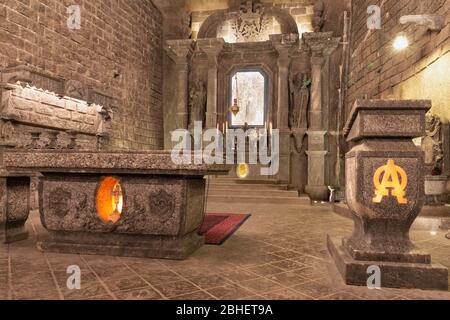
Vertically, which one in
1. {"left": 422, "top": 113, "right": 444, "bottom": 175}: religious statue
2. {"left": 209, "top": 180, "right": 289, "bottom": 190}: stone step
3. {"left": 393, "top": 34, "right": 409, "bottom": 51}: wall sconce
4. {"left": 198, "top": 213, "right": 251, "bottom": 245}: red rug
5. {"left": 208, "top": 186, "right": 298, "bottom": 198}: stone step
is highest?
{"left": 393, "top": 34, "right": 409, "bottom": 51}: wall sconce

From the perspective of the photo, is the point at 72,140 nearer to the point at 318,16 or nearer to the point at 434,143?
the point at 434,143

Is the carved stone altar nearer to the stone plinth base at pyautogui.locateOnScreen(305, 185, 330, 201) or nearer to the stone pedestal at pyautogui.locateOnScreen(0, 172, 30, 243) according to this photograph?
the stone pedestal at pyautogui.locateOnScreen(0, 172, 30, 243)

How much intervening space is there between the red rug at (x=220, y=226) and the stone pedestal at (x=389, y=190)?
1695 mm

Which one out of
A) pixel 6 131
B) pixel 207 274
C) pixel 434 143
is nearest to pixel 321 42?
pixel 434 143

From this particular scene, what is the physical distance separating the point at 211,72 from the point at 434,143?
6.94 m

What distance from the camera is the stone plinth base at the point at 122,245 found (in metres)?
3.03

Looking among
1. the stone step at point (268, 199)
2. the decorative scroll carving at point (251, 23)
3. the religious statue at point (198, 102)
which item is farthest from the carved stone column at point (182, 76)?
the stone step at point (268, 199)

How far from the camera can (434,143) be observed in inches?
219

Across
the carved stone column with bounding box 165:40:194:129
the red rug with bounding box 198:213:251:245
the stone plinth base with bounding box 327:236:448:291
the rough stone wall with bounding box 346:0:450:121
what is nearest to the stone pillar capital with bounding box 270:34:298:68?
the rough stone wall with bounding box 346:0:450:121

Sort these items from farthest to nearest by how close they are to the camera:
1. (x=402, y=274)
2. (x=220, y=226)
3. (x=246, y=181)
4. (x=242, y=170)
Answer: (x=242, y=170) < (x=246, y=181) < (x=220, y=226) < (x=402, y=274)

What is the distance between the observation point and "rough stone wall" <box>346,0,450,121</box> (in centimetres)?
562

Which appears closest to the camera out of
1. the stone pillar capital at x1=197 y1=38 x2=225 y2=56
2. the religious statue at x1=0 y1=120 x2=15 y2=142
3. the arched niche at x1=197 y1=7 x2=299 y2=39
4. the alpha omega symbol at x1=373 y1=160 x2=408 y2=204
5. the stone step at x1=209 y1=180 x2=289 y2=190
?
the alpha omega symbol at x1=373 y1=160 x2=408 y2=204

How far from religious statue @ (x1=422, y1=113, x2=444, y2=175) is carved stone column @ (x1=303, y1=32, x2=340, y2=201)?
4108mm

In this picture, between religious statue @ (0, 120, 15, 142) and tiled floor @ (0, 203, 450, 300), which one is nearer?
tiled floor @ (0, 203, 450, 300)
